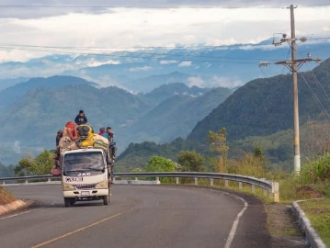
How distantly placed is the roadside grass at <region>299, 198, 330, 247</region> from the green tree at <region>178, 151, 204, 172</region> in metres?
37.3

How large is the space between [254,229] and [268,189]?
10610 millimetres

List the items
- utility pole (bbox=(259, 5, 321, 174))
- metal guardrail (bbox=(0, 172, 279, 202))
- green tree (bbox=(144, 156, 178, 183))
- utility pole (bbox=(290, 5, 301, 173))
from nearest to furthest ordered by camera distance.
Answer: metal guardrail (bbox=(0, 172, 279, 202))
utility pole (bbox=(290, 5, 301, 173))
utility pole (bbox=(259, 5, 321, 174))
green tree (bbox=(144, 156, 178, 183))

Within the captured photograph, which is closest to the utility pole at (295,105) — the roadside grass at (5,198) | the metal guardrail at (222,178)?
the metal guardrail at (222,178)

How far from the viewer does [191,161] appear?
61.2m

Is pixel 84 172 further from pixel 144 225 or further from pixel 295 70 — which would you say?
pixel 295 70

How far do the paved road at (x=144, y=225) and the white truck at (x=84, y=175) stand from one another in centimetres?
63

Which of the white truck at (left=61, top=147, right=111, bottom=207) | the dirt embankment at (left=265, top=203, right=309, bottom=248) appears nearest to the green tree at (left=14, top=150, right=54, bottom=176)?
the white truck at (left=61, top=147, right=111, bottom=207)

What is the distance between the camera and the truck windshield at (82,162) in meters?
26.6

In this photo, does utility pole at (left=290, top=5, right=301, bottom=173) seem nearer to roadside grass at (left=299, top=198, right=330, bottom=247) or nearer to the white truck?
the white truck

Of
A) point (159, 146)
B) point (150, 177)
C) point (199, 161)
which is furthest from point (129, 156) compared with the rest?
point (150, 177)

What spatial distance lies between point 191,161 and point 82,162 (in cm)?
3483

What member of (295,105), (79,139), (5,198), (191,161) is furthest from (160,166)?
(79,139)

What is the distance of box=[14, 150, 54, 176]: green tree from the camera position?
67.2 metres

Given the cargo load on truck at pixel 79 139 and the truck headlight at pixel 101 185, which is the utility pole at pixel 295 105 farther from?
the truck headlight at pixel 101 185
